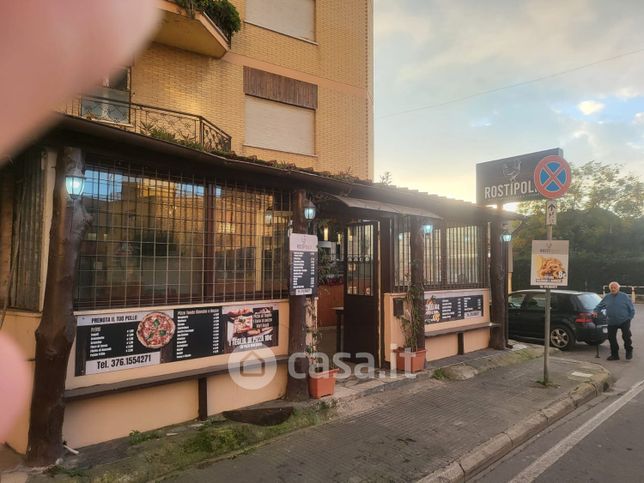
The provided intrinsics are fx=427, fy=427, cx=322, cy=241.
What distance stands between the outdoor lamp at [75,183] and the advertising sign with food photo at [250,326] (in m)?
2.11

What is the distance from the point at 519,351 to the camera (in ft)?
31.2

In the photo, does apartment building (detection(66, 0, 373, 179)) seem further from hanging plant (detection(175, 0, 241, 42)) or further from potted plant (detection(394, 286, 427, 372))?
potted plant (detection(394, 286, 427, 372))

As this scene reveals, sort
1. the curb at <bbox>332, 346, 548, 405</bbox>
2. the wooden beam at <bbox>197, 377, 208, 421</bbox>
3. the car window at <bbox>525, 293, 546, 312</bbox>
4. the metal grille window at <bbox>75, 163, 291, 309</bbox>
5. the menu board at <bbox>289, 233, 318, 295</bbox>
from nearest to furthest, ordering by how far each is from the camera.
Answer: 1. the metal grille window at <bbox>75, 163, 291, 309</bbox>
2. the wooden beam at <bbox>197, 377, 208, 421</bbox>
3. the menu board at <bbox>289, 233, 318, 295</bbox>
4. the curb at <bbox>332, 346, 548, 405</bbox>
5. the car window at <bbox>525, 293, 546, 312</bbox>

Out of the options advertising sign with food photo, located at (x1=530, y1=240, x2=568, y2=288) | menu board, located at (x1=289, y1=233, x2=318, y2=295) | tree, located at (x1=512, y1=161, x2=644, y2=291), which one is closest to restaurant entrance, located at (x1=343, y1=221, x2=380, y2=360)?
menu board, located at (x1=289, y1=233, x2=318, y2=295)

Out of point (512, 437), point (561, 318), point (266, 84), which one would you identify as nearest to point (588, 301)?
point (561, 318)

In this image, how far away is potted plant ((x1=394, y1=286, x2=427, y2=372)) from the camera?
7.29 metres

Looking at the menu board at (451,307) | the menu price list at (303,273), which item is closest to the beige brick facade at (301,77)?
the menu board at (451,307)

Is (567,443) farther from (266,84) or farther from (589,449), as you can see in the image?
(266,84)

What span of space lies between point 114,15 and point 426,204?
5.65 m

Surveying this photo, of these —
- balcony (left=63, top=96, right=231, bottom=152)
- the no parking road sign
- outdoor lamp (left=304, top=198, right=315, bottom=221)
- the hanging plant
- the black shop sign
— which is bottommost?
outdoor lamp (left=304, top=198, right=315, bottom=221)

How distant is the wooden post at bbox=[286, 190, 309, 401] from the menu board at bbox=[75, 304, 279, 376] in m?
0.24

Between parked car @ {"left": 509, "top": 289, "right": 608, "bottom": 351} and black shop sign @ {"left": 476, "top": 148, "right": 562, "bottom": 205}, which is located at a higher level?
black shop sign @ {"left": 476, "top": 148, "right": 562, "bottom": 205}

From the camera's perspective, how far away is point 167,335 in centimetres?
484

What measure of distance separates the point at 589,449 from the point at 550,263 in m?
3.12
